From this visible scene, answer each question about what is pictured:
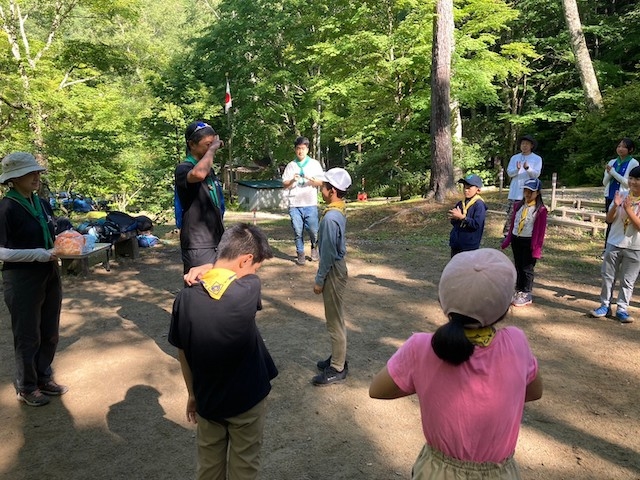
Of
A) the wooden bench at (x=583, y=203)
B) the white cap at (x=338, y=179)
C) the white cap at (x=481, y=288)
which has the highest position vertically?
the white cap at (x=338, y=179)

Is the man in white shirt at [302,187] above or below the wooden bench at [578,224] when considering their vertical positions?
above

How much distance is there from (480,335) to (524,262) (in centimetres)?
480

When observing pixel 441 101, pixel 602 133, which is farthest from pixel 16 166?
pixel 602 133

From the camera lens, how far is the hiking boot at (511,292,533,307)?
5.91 metres

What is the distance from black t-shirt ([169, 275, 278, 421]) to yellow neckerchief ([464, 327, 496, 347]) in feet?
3.41

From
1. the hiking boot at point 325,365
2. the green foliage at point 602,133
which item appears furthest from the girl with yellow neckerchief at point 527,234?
the green foliage at point 602,133

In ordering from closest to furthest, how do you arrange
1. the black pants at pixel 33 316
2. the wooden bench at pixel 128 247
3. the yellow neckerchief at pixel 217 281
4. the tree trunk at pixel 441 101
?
the yellow neckerchief at pixel 217 281, the black pants at pixel 33 316, the wooden bench at pixel 128 247, the tree trunk at pixel 441 101

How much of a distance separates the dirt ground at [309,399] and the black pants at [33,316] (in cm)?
30

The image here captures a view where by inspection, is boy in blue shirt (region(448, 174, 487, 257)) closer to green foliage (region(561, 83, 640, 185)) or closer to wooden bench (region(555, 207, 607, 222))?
wooden bench (region(555, 207, 607, 222))

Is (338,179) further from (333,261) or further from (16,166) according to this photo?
(16,166)

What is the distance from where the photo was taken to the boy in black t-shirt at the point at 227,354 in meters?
2.10

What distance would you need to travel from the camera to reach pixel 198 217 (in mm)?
3824

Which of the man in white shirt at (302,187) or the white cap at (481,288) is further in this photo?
the man in white shirt at (302,187)

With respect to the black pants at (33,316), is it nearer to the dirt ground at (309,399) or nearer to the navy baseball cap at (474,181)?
the dirt ground at (309,399)
